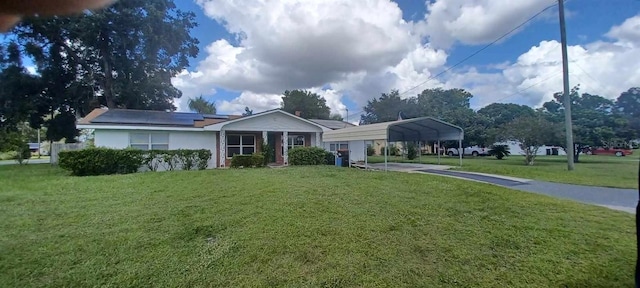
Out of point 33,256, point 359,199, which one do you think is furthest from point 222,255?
point 359,199

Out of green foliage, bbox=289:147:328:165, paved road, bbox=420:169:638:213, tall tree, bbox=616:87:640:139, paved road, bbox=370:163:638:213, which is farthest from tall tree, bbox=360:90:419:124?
tall tree, bbox=616:87:640:139

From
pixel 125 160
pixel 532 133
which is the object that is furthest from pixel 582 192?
pixel 125 160

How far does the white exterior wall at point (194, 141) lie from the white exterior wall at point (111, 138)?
182 cm

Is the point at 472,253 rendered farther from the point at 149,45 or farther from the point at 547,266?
the point at 149,45

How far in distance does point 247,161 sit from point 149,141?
4.60 meters

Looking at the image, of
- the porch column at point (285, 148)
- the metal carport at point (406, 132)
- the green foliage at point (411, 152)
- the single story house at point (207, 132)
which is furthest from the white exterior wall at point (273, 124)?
the green foliage at point (411, 152)

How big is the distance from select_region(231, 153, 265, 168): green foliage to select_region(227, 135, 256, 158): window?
211 centimetres

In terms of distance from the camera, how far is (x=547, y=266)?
2846 millimetres

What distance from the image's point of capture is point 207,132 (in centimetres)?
1484

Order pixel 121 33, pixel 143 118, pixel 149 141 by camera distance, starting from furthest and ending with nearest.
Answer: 1. pixel 143 118
2. pixel 149 141
3. pixel 121 33

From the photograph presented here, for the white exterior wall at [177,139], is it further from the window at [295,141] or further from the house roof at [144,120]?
the window at [295,141]

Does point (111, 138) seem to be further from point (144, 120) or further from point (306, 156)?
point (306, 156)

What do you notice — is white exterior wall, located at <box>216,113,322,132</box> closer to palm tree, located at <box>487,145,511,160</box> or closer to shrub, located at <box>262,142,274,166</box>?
shrub, located at <box>262,142,274,166</box>

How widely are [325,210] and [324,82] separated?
18701mm
